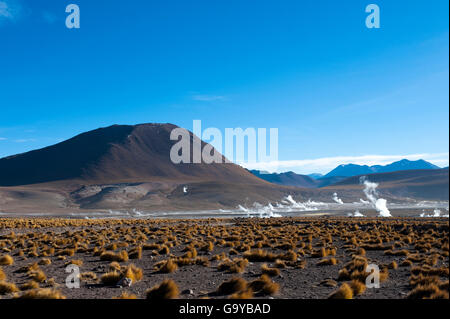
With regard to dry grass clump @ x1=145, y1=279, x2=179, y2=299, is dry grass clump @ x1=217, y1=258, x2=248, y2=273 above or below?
below

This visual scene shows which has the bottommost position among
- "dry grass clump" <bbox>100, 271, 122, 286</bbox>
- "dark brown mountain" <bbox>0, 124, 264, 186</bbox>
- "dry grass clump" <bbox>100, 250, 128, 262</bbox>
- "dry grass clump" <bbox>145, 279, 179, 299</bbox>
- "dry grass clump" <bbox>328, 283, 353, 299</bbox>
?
"dry grass clump" <bbox>100, 250, 128, 262</bbox>

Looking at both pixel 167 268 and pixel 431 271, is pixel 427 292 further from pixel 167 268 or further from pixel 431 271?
pixel 167 268

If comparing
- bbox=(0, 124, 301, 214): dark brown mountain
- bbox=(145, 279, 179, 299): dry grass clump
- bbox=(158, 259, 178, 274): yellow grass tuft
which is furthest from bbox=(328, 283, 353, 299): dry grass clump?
bbox=(0, 124, 301, 214): dark brown mountain

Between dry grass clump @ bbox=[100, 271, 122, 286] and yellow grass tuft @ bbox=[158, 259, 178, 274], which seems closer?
dry grass clump @ bbox=[100, 271, 122, 286]

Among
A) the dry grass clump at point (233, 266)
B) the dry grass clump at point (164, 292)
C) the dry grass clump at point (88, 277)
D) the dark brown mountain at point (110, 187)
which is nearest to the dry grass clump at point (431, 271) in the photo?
the dry grass clump at point (233, 266)

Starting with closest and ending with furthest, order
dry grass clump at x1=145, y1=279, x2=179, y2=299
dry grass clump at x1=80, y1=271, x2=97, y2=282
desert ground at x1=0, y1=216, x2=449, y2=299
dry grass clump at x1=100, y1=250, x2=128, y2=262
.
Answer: dry grass clump at x1=145, y1=279, x2=179, y2=299, desert ground at x1=0, y1=216, x2=449, y2=299, dry grass clump at x1=80, y1=271, x2=97, y2=282, dry grass clump at x1=100, y1=250, x2=128, y2=262

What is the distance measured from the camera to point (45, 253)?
16.3m

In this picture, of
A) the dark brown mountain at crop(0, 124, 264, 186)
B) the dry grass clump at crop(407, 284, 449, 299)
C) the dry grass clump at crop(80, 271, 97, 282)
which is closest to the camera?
the dry grass clump at crop(407, 284, 449, 299)

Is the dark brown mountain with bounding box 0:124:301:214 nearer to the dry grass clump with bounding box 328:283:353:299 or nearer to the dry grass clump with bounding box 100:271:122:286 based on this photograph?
the dry grass clump with bounding box 100:271:122:286

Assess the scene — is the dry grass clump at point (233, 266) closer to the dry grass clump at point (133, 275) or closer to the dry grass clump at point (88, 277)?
the dry grass clump at point (133, 275)

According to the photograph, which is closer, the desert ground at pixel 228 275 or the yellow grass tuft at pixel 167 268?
the desert ground at pixel 228 275

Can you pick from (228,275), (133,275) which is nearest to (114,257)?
(133,275)
